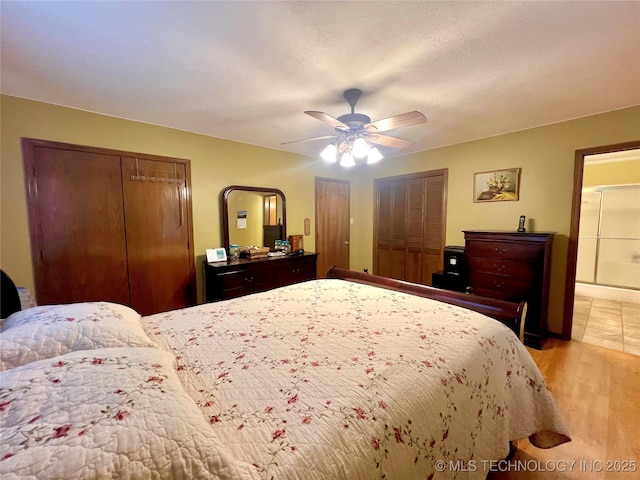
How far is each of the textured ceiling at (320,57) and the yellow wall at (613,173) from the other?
273cm

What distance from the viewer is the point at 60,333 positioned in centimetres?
95

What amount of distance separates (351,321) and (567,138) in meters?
3.14

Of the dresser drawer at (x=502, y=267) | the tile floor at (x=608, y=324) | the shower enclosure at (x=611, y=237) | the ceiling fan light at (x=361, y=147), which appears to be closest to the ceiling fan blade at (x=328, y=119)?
the ceiling fan light at (x=361, y=147)

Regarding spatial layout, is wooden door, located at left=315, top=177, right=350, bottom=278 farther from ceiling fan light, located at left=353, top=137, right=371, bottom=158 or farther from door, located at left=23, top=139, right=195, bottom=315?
ceiling fan light, located at left=353, top=137, right=371, bottom=158

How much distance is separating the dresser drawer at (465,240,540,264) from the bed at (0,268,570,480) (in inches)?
61.7

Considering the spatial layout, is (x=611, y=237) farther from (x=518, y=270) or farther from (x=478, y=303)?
(x=478, y=303)

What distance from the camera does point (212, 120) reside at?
274 centimetres

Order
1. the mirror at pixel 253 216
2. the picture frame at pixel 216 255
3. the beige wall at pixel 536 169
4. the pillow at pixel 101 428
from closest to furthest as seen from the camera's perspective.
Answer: the pillow at pixel 101 428 → the beige wall at pixel 536 169 → the picture frame at pixel 216 255 → the mirror at pixel 253 216

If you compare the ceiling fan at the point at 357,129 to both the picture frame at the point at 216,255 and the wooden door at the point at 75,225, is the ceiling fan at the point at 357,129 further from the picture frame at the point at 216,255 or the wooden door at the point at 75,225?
the wooden door at the point at 75,225

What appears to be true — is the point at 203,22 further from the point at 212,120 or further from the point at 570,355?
the point at 570,355

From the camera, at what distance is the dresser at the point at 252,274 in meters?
2.92

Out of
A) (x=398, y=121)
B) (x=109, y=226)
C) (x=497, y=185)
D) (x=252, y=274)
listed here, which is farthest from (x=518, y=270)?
(x=109, y=226)

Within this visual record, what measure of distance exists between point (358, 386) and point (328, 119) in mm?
1744

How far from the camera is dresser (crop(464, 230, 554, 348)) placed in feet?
9.05
